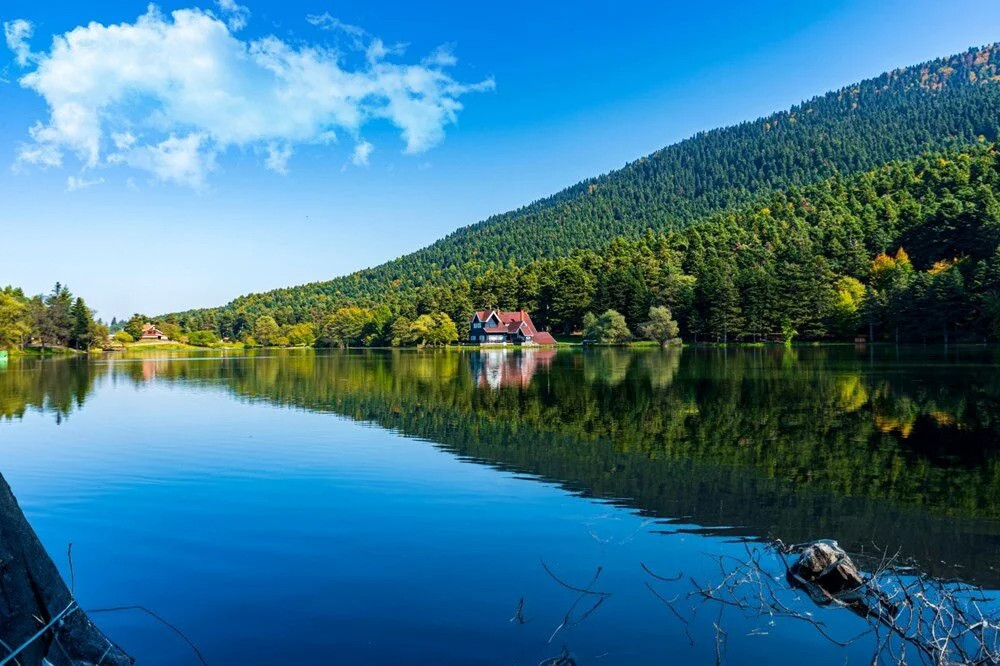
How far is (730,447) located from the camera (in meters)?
18.1

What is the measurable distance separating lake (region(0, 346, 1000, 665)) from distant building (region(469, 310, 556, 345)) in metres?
86.9

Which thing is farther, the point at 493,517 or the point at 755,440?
the point at 755,440

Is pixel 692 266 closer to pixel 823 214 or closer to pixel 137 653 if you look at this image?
pixel 823 214

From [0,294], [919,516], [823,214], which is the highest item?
[823,214]

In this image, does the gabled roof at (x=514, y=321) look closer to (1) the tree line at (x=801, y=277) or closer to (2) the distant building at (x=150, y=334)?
(1) the tree line at (x=801, y=277)

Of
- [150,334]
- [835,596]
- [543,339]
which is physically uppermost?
[150,334]

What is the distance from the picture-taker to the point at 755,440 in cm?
1909

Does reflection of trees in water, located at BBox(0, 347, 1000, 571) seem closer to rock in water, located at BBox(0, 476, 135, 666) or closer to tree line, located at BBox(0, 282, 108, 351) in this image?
rock in water, located at BBox(0, 476, 135, 666)

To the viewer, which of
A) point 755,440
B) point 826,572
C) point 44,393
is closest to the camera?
point 826,572

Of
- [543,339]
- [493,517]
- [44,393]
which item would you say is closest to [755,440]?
[493,517]

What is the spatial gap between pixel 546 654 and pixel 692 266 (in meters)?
112

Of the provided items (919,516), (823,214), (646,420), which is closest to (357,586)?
(919,516)

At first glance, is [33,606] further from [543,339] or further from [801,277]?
[543,339]

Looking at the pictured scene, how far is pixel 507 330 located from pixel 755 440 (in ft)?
320
